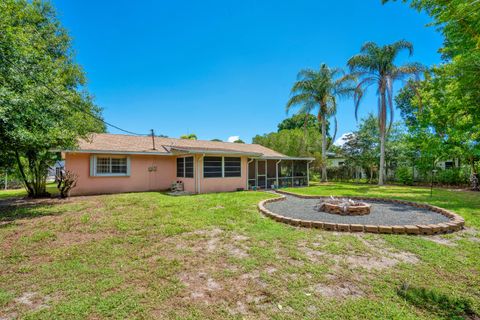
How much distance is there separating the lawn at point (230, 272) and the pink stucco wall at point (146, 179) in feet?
20.7

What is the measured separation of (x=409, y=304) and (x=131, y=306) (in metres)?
3.24

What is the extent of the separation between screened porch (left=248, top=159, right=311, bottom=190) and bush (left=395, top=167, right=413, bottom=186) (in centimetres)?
857

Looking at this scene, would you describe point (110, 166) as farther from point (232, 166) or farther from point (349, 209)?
point (349, 209)

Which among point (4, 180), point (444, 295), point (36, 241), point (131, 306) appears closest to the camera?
point (131, 306)

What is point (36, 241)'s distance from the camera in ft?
15.8

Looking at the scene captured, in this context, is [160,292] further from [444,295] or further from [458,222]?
[458,222]

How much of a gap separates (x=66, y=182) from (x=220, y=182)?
761cm

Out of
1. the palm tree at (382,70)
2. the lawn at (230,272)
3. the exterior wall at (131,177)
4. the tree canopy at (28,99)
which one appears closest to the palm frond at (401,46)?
the palm tree at (382,70)

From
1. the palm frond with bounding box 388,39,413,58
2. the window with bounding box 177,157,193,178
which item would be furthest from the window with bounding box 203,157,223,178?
the palm frond with bounding box 388,39,413,58

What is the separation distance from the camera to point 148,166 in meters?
13.6

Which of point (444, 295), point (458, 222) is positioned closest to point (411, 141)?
point (458, 222)

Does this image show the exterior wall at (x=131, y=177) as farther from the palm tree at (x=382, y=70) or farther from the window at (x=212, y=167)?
the palm tree at (x=382, y=70)

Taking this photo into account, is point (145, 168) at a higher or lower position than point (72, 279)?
higher

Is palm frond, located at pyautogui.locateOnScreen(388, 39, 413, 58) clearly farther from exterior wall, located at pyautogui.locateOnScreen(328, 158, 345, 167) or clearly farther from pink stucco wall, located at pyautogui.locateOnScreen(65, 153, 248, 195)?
pink stucco wall, located at pyautogui.locateOnScreen(65, 153, 248, 195)
